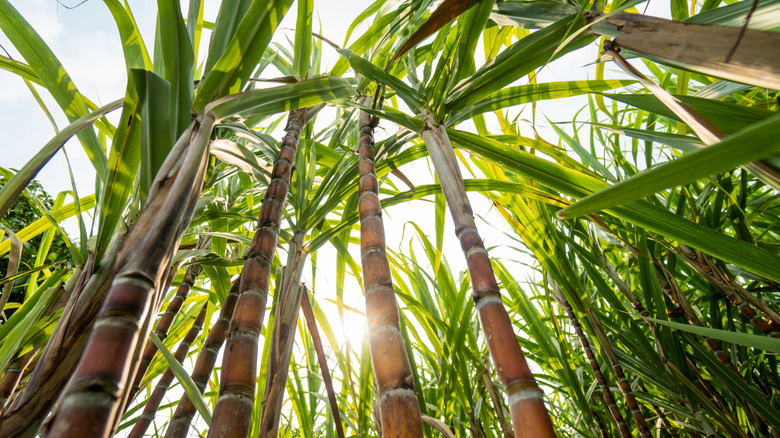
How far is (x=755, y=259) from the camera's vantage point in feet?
1.98

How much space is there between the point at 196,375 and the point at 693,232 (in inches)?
39.7

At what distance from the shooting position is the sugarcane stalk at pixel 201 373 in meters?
0.82

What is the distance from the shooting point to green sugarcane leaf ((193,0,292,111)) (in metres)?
0.69

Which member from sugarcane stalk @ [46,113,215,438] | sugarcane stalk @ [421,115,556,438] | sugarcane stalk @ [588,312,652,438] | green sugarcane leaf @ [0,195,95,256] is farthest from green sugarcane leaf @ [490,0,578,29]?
green sugarcane leaf @ [0,195,95,256]

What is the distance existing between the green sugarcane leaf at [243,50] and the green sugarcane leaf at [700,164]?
2.07ft

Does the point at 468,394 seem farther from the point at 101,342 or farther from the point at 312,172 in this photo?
the point at 101,342

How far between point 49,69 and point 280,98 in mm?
485

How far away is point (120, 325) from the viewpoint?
0.34 meters

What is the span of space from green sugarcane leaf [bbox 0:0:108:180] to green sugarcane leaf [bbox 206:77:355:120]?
0.32m

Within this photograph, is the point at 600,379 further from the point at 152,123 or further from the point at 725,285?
the point at 152,123

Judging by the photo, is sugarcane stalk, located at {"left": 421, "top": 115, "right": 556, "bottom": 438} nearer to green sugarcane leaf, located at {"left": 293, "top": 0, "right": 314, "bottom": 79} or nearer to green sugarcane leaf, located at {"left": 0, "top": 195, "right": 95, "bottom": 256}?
green sugarcane leaf, located at {"left": 293, "top": 0, "right": 314, "bottom": 79}

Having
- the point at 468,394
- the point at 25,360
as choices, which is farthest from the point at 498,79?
the point at 25,360

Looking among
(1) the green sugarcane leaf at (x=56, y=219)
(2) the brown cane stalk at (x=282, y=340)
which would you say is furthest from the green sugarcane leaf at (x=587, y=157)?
(1) the green sugarcane leaf at (x=56, y=219)

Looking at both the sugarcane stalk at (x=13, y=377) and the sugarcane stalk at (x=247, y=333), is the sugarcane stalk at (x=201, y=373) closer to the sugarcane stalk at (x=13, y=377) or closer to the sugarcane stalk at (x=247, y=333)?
the sugarcane stalk at (x=247, y=333)
